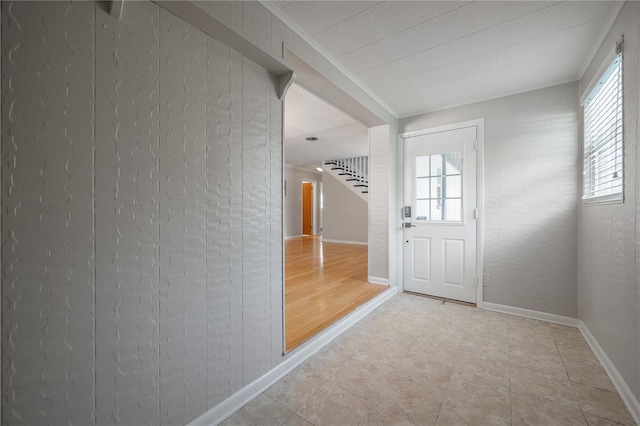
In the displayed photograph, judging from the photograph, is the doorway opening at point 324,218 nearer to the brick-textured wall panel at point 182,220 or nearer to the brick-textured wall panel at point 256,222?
the brick-textured wall panel at point 256,222

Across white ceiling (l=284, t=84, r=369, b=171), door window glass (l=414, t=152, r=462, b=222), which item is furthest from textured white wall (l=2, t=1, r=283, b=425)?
door window glass (l=414, t=152, r=462, b=222)

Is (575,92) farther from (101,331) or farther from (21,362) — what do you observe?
(21,362)

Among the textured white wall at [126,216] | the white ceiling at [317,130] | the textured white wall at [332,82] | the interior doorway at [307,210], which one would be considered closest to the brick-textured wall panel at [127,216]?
the textured white wall at [126,216]

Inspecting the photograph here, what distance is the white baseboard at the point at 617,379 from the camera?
141cm

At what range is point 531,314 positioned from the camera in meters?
2.73

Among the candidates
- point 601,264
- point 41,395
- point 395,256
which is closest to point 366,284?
point 395,256

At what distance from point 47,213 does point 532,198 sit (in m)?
3.65

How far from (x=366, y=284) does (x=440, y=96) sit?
249cm

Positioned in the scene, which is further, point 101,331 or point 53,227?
point 101,331

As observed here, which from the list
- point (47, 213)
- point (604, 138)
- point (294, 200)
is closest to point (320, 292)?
point (47, 213)

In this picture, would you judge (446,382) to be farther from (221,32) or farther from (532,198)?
(221,32)

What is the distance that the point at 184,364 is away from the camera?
49.7 inches

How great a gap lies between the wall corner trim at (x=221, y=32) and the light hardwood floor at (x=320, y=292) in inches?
76.6

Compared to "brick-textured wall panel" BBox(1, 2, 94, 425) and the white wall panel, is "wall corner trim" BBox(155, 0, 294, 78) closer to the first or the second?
the white wall panel
